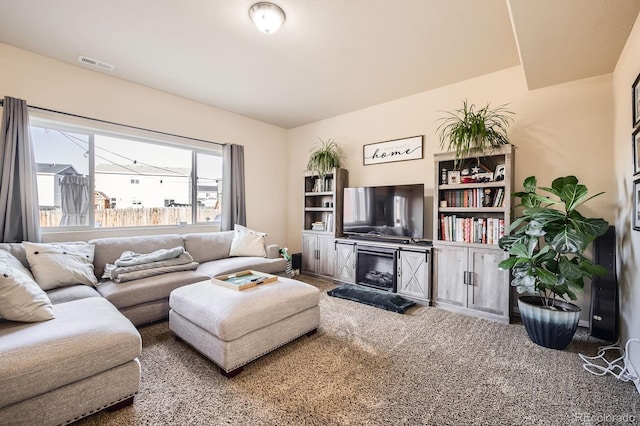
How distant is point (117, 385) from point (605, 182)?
13.6 feet

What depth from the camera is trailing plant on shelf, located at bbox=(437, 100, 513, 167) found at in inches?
114

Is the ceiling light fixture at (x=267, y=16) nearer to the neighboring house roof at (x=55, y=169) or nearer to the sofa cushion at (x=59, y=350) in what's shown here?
the sofa cushion at (x=59, y=350)

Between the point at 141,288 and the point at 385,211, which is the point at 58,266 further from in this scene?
the point at 385,211

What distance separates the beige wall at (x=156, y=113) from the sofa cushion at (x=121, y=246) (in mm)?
402

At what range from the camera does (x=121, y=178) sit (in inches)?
140

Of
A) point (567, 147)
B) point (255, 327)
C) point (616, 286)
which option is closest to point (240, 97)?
point (255, 327)

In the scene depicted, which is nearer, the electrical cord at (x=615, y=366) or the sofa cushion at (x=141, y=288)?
the electrical cord at (x=615, y=366)

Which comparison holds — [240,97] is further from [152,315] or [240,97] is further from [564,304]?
[564,304]

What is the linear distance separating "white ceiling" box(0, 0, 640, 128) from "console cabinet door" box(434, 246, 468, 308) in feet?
6.23

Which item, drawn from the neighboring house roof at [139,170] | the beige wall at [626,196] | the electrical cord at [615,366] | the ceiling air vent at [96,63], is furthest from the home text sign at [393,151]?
the ceiling air vent at [96,63]

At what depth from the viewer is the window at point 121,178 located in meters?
3.04

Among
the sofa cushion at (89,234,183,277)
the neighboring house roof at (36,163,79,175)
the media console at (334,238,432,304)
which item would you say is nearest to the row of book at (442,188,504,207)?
the media console at (334,238,432,304)

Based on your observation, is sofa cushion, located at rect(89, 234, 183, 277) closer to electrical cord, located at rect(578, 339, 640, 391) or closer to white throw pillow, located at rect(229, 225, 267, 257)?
white throw pillow, located at rect(229, 225, 267, 257)

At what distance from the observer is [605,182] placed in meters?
2.61
